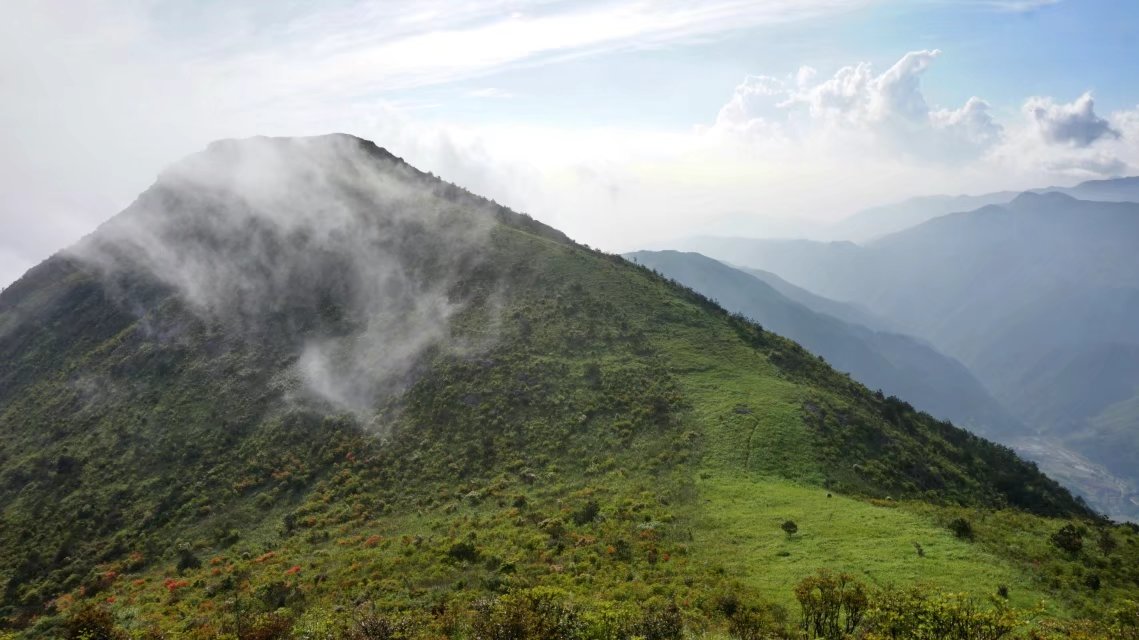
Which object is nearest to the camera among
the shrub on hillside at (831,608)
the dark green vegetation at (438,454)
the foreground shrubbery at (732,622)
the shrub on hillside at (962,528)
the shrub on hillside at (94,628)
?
the foreground shrubbery at (732,622)

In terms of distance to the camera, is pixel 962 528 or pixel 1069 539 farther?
pixel 962 528

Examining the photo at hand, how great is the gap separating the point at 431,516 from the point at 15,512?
149 ft

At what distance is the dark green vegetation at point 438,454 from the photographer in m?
27.8

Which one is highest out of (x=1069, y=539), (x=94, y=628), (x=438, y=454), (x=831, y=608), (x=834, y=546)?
(x=831, y=608)

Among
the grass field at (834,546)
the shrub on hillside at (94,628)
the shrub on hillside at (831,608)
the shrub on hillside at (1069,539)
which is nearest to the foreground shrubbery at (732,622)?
the shrub on hillside at (831,608)

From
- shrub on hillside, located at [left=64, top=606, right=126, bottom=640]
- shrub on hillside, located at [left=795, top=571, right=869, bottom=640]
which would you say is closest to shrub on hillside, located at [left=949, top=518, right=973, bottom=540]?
shrub on hillside, located at [left=795, top=571, right=869, bottom=640]

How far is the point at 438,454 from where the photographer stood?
5353cm

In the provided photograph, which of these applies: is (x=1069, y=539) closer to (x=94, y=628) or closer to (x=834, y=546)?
(x=834, y=546)

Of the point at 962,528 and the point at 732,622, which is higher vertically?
the point at 732,622

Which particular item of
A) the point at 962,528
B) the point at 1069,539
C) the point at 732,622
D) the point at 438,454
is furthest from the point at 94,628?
the point at 1069,539

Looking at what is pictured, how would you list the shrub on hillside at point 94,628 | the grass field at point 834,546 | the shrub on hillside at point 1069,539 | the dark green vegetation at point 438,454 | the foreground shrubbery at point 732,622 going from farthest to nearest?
the shrub on hillside at point 1069,539, the dark green vegetation at point 438,454, the grass field at point 834,546, the shrub on hillside at point 94,628, the foreground shrubbery at point 732,622

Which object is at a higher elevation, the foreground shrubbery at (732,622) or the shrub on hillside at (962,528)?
the foreground shrubbery at (732,622)

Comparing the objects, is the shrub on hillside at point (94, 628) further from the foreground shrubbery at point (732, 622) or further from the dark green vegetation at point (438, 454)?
the dark green vegetation at point (438, 454)

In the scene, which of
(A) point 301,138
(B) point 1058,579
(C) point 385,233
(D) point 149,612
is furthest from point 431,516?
(A) point 301,138
